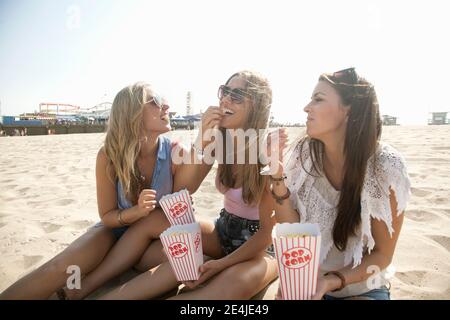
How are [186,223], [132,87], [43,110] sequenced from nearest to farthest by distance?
[186,223] < [132,87] < [43,110]

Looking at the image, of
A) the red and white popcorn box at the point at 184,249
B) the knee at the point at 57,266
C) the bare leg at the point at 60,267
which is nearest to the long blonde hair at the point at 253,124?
the red and white popcorn box at the point at 184,249

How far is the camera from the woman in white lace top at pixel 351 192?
1.85 metres

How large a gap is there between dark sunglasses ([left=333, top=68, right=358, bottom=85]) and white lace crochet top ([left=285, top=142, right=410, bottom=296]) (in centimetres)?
44

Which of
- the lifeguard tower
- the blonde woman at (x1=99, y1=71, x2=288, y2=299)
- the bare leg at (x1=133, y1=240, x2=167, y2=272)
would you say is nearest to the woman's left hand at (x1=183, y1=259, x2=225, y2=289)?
the blonde woman at (x1=99, y1=71, x2=288, y2=299)

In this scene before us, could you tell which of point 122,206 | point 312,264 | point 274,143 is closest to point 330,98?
point 274,143

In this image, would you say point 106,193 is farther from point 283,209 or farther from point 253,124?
point 283,209

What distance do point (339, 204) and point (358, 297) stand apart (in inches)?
21.5

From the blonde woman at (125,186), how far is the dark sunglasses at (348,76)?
4.39 ft

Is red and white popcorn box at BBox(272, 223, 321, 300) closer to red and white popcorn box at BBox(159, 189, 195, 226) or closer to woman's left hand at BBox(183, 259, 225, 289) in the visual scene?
woman's left hand at BBox(183, 259, 225, 289)

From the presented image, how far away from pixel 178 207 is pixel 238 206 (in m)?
0.53

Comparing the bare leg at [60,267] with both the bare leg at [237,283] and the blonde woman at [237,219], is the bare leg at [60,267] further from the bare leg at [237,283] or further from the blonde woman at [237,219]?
the bare leg at [237,283]

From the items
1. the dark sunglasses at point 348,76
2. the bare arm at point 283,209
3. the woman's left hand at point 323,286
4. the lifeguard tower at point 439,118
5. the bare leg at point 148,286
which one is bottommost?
Answer: the bare leg at point 148,286
